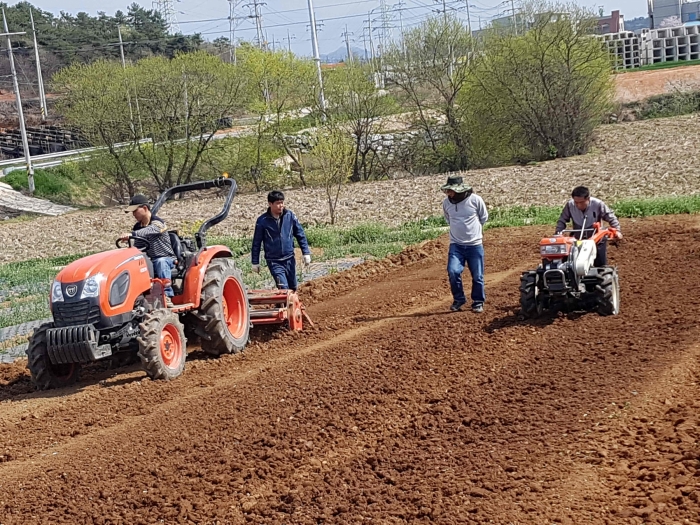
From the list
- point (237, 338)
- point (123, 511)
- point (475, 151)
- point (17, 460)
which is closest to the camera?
point (123, 511)

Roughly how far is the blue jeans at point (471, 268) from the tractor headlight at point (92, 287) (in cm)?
406

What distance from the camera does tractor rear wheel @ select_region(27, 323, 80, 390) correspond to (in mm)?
8539

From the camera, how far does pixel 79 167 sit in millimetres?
41562

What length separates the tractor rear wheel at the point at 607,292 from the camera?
905 cm

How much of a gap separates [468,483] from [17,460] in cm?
365

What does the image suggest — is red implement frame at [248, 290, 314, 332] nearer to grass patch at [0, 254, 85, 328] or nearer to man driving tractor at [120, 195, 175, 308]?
man driving tractor at [120, 195, 175, 308]

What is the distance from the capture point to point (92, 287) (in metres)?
8.20

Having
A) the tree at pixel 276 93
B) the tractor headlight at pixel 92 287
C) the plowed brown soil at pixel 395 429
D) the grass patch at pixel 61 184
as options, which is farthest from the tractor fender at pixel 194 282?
the grass patch at pixel 61 184

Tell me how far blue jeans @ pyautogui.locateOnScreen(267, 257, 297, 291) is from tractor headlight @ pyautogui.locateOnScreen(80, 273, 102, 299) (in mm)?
3228

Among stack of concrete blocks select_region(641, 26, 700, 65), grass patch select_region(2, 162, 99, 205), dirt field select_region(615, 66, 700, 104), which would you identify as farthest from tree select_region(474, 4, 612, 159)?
stack of concrete blocks select_region(641, 26, 700, 65)

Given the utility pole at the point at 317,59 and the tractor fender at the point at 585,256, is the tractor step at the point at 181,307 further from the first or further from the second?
the utility pole at the point at 317,59

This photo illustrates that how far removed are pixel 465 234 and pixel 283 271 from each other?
2.41 meters

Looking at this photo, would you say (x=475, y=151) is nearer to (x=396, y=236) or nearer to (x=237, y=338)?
(x=396, y=236)

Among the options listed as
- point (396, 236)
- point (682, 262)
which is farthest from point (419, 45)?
point (682, 262)
